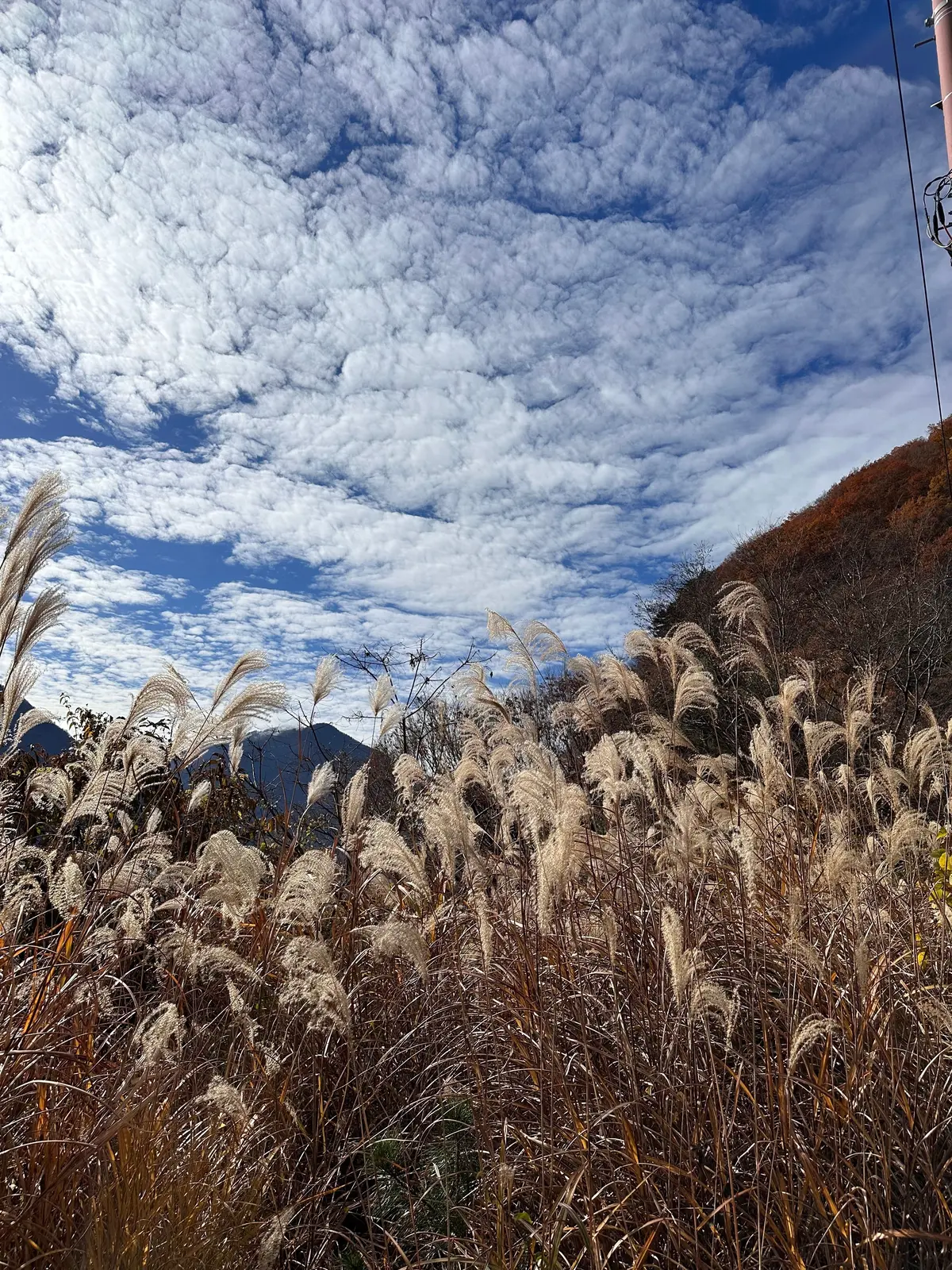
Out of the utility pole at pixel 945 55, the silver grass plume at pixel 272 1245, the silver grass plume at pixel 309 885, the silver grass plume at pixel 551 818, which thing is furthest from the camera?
the utility pole at pixel 945 55

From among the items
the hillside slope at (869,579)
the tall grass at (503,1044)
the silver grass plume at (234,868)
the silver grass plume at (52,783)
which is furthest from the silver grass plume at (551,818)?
the hillside slope at (869,579)

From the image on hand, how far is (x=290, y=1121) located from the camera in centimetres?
305

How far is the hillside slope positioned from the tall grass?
677 centimetres

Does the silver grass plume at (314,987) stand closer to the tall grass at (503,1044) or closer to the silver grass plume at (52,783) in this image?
the tall grass at (503,1044)

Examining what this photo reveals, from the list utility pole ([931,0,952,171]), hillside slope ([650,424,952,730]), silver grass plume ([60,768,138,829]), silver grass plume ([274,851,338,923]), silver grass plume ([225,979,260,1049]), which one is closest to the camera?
silver grass plume ([225,979,260,1049])

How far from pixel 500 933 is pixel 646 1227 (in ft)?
4.91

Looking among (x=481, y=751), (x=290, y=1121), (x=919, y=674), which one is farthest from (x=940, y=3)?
(x=290, y=1121)

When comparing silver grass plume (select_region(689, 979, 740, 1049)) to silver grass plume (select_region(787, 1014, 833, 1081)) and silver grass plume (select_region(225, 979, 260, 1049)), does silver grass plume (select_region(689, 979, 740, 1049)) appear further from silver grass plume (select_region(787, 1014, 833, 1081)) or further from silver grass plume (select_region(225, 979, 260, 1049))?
silver grass plume (select_region(225, 979, 260, 1049))

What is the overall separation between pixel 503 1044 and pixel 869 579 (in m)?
18.4

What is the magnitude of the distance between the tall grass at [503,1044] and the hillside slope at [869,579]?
22.2 ft

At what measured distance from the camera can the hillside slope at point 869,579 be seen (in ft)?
45.1

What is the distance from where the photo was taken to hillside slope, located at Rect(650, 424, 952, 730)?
1375 centimetres

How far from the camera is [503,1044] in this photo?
329cm

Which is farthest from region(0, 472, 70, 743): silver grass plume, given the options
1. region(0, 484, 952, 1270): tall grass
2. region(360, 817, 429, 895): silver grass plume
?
region(360, 817, 429, 895): silver grass plume
